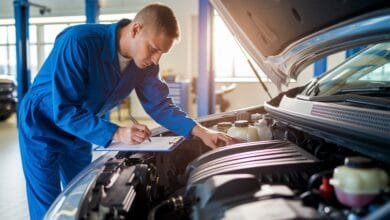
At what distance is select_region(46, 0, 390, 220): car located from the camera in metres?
0.87

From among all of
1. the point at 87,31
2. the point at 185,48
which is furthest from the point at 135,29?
the point at 185,48

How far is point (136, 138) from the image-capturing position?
1517 mm

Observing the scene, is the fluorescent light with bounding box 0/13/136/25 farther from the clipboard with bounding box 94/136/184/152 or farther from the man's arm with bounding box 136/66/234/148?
the clipboard with bounding box 94/136/184/152

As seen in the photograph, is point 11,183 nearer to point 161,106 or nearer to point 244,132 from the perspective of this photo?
point 161,106

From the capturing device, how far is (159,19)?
1560 millimetres

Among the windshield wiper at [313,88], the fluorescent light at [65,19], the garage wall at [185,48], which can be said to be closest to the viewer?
the windshield wiper at [313,88]

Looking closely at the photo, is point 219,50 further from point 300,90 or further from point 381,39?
point 381,39

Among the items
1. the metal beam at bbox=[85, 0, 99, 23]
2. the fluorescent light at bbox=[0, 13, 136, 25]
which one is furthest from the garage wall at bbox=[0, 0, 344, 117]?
the metal beam at bbox=[85, 0, 99, 23]

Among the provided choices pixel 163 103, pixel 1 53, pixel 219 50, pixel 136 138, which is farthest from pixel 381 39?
pixel 1 53

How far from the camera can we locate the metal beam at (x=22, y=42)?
6.94 metres

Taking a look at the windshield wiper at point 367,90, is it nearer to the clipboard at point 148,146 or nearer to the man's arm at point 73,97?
the clipboard at point 148,146

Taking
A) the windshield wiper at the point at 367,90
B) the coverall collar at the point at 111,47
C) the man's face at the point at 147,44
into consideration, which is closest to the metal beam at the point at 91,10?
the coverall collar at the point at 111,47

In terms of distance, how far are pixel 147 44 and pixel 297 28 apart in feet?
1.93

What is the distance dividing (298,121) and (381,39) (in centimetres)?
40
